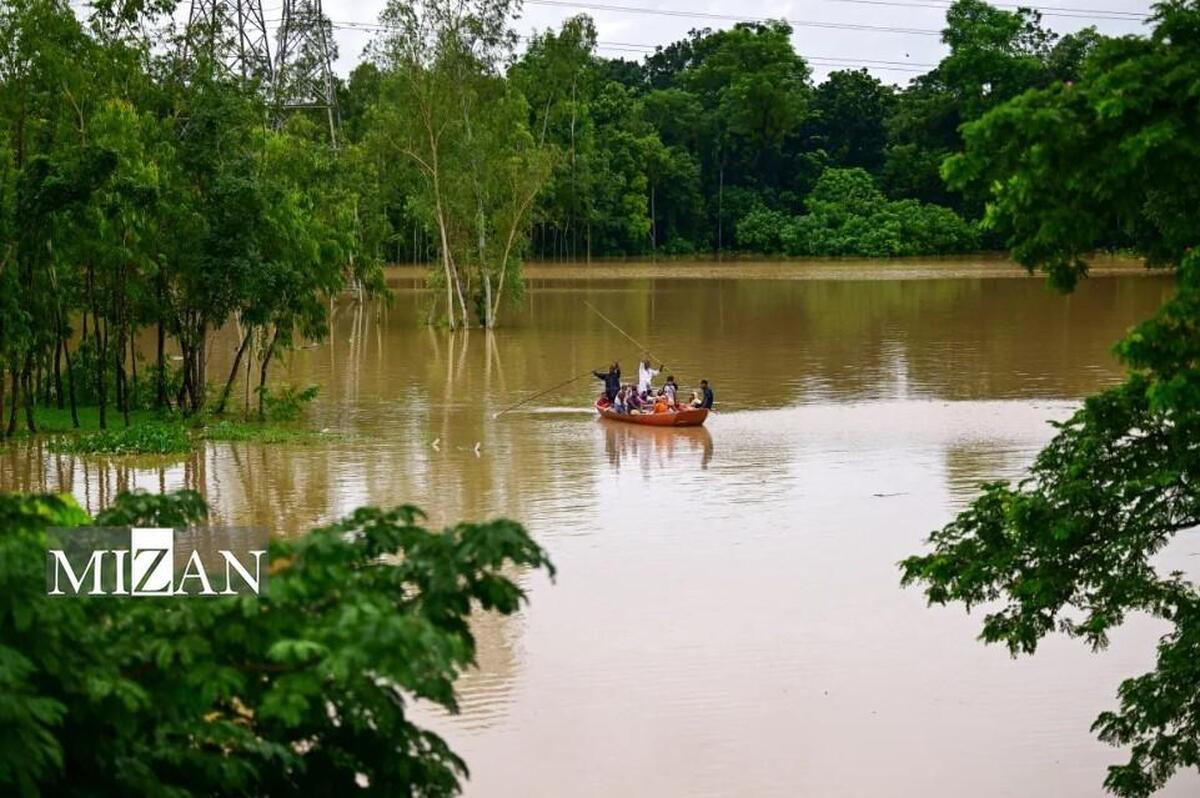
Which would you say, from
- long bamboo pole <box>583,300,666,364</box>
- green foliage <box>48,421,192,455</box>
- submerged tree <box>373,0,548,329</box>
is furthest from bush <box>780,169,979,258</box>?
green foliage <box>48,421,192,455</box>

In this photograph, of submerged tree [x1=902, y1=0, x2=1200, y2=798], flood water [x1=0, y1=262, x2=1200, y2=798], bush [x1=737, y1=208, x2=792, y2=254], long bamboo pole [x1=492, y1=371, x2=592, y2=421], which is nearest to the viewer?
submerged tree [x1=902, y1=0, x2=1200, y2=798]

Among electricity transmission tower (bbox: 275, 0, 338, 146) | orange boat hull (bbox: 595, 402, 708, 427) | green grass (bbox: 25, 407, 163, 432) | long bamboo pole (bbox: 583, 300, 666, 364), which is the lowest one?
orange boat hull (bbox: 595, 402, 708, 427)

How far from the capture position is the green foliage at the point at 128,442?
25.0m

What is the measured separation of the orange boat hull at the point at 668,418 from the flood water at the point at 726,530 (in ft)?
1.22

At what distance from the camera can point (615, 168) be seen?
89.8 meters

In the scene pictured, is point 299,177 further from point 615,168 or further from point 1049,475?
point 615,168

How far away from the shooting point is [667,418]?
28.9 meters

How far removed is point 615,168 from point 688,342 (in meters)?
45.2

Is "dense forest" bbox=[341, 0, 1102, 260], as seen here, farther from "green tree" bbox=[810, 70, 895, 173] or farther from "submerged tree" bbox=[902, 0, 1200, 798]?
"submerged tree" bbox=[902, 0, 1200, 798]

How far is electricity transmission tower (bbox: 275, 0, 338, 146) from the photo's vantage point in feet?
154

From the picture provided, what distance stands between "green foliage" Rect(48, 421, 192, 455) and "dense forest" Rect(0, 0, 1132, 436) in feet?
3.85

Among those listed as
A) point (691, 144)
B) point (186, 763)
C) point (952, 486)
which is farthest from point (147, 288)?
point (691, 144)

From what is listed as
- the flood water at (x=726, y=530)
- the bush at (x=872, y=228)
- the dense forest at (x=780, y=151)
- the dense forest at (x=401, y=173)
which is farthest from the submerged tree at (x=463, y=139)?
the bush at (x=872, y=228)

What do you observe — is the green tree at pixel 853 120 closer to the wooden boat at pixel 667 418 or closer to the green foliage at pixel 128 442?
the wooden boat at pixel 667 418
